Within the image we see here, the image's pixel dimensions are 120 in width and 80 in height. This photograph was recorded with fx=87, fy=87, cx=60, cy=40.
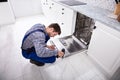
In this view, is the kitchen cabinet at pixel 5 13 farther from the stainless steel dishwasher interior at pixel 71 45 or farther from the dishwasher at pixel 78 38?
the stainless steel dishwasher interior at pixel 71 45

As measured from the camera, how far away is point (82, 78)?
1393mm

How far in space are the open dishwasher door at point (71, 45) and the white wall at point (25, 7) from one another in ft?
8.76

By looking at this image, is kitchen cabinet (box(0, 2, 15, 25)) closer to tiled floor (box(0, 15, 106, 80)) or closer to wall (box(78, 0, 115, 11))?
tiled floor (box(0, 15, 106, 80))

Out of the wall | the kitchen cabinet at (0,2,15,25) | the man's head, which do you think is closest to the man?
the man's head

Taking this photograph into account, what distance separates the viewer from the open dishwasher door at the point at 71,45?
1.59 m

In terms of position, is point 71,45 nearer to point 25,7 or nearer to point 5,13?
point 5,13

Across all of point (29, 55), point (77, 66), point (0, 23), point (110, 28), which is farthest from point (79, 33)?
point (0, 23)

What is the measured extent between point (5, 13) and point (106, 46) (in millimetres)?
3077

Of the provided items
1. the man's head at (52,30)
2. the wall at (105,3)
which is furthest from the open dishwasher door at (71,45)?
the wall at (105,3)

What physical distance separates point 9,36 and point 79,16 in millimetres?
1924

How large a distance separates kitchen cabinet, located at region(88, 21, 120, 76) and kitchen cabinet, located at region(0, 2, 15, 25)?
2793 mm

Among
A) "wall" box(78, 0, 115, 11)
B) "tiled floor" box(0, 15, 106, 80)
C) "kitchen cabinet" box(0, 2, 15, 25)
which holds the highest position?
"wall" box(78, 0, 115, 11)

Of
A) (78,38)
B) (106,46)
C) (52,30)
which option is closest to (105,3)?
(78,38)

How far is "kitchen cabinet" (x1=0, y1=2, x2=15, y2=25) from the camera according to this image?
2721mm
